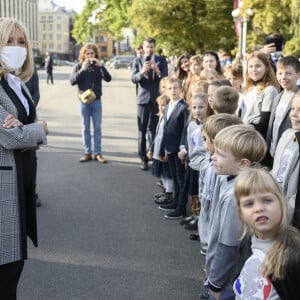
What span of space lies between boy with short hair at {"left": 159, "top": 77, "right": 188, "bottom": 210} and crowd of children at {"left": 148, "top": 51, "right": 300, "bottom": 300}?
0.04ft

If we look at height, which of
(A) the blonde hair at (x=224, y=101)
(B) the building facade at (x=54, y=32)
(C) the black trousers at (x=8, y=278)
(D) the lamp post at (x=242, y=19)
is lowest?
(C) the black trousers at (x=8, y=278)

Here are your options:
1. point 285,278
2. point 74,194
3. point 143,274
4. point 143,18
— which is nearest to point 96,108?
point 74,194

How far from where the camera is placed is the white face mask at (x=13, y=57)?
2.66 metres

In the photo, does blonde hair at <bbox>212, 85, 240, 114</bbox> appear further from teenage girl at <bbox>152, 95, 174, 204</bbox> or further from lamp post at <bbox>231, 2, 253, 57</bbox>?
lamp post at <bbox>231, 2, 253, 57</bbox>

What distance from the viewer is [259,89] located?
16.1ft

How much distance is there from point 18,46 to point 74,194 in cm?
367

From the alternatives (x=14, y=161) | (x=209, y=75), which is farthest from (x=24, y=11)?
(x=14, y=161)

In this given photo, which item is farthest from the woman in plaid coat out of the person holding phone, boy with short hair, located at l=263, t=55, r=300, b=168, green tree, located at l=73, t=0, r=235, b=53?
green tree, located at l=73, t=0, r=235, b=53

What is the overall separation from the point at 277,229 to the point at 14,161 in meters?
1.47

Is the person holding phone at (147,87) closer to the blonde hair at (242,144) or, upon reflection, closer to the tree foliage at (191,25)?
the blonde hair at (242,144)

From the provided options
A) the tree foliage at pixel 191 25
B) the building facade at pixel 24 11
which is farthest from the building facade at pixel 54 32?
the tree foliage at pixel 191 25

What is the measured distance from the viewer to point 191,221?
16.8ft

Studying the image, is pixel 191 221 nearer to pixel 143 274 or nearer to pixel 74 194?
pixel 143 274

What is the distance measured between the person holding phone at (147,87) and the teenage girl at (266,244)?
5.29 m
